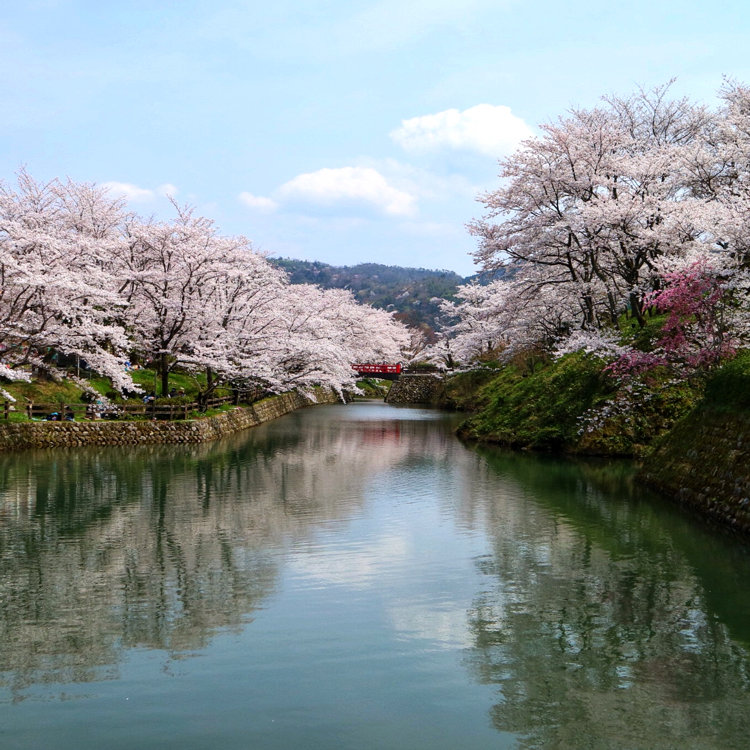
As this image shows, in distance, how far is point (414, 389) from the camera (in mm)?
74812

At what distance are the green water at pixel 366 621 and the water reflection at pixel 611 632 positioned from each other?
36mm

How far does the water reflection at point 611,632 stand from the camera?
684 cm

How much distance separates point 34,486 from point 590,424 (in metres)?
18.6

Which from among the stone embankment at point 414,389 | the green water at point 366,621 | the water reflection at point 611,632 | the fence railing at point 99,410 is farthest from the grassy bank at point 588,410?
the stone embankment at point 414,389

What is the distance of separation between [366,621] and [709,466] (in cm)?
1064

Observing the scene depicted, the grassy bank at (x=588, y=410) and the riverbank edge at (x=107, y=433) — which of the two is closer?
the grassy bank at (x=588, y=410)

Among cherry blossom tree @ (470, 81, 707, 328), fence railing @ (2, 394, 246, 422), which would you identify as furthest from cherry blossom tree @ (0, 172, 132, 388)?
cherry blossom tree @ (470, 81, 707, 328)

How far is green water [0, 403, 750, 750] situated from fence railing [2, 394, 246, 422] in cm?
1033

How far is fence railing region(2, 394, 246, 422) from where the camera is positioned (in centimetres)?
2916

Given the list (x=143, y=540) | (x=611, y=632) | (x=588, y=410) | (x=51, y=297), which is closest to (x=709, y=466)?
(x=611, y=632)

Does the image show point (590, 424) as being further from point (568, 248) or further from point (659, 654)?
point (659, 654)

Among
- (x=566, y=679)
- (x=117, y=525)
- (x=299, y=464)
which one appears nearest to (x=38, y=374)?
(x=299, y=464)

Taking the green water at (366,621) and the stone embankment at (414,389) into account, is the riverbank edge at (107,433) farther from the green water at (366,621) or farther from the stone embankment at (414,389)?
the stone embankment at (414,389)

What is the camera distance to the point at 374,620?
952 cm
